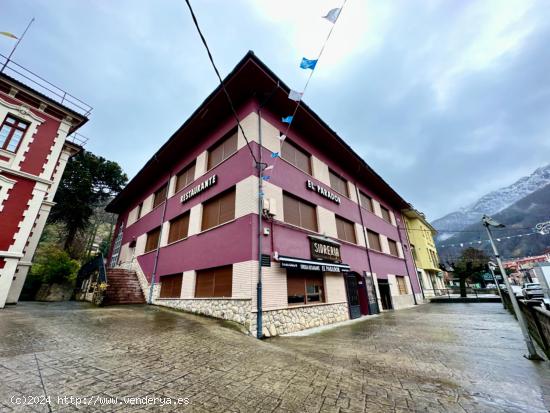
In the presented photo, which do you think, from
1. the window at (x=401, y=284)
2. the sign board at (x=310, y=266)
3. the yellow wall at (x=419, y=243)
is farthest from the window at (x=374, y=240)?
the yellow wall at (x=419, y=243)

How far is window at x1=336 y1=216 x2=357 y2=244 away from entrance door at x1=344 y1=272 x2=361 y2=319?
92.2 inches

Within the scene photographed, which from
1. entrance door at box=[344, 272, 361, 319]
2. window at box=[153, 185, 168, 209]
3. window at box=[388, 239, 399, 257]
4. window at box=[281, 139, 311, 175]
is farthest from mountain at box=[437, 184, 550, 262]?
window at box=[153, 185, 168, 209]

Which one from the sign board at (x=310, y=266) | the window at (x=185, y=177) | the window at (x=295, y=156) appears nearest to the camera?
the sign board at (x=310, y=266)

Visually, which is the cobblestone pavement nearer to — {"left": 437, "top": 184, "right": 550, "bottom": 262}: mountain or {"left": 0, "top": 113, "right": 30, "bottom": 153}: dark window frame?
{"left": 0, "top": 113, "right": 30, "bottom": 153}: dark window frame

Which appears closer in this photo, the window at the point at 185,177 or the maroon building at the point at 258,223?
the maroon building at the point at 258,223

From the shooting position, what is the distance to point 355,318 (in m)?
12.3

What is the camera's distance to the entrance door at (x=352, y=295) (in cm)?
1239

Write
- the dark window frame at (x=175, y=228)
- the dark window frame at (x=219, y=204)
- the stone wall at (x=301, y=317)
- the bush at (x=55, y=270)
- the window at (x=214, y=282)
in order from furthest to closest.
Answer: the bush at (x=55, y=270), the dark window frame at (x=175, y=228), the dark window frame at (x=219, y=204), the window at (x=214, y=282), the stone wall at (x=301, y=317)

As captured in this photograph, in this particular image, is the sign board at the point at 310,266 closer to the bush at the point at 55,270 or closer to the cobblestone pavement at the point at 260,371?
the cobblestone pavement at the point at 260,371

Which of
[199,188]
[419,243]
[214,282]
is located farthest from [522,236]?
[199,188]

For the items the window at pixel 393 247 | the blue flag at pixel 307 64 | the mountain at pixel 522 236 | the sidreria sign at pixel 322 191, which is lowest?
→ the window at pixel 393 247

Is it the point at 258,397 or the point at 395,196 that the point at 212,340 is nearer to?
the point at 258,397

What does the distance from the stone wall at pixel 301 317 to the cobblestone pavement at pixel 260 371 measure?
3.71 feet

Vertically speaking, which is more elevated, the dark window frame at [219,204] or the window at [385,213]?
the window at [385,213]
